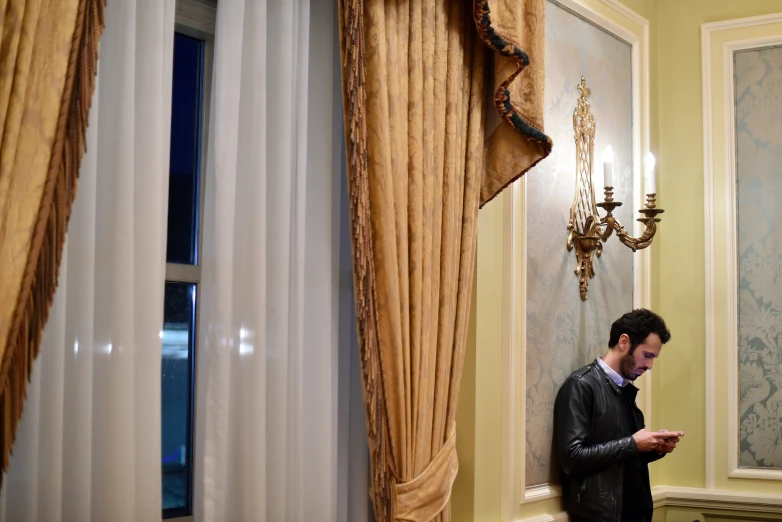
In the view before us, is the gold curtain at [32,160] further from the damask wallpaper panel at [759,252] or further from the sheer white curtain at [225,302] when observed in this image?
the damask wallpaper panel at [759,252]

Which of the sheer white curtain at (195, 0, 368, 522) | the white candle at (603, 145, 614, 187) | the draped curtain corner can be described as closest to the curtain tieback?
the sheer white curtain at (195, 0, 368, 522)

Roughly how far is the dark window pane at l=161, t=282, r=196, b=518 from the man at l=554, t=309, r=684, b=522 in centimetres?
135

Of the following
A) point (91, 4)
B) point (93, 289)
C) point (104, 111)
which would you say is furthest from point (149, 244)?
point (91, 4)

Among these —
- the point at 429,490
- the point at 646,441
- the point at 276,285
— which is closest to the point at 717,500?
the point at 646,441

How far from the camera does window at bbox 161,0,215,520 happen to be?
2.30 m

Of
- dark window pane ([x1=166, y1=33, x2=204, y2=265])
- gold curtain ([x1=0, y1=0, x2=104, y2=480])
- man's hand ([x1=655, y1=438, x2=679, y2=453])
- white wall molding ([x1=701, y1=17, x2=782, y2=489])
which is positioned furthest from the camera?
white wall molding ([x1=701, y1=17, x2=782, y2=489])

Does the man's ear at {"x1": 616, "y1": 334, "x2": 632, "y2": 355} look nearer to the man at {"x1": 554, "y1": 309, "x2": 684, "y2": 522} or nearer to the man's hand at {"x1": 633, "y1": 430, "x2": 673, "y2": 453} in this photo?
the man at {"x1": 554, "y1": 309, "x2": 684, "y2": 522}

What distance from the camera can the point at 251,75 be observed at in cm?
232

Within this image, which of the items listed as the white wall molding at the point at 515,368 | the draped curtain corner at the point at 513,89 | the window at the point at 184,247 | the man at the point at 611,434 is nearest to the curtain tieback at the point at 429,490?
the white wall molding at the point at 515,368

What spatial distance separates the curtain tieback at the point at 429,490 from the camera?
2.46 m

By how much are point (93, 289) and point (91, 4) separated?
578mm

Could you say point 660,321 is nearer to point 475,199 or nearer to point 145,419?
point 475,199

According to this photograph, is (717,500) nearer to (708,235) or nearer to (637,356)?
(637,356)

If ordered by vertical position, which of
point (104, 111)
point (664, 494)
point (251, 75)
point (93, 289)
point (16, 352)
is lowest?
point (664, 494)
